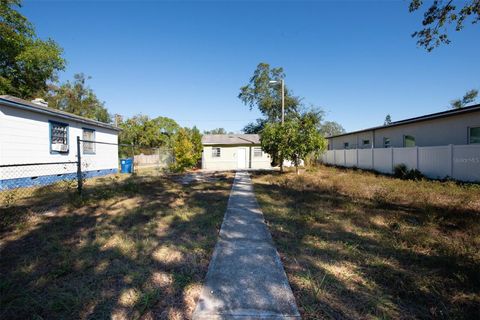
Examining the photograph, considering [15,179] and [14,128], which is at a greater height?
[14,128]

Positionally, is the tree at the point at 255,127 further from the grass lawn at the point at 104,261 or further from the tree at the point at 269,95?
the grass lawn at the point at 104,261

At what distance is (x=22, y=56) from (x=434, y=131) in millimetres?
27042

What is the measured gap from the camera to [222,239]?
405 centimetres

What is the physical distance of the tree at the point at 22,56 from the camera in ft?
50.9

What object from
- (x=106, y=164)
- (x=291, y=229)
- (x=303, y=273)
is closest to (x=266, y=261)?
(x=303, y=273)

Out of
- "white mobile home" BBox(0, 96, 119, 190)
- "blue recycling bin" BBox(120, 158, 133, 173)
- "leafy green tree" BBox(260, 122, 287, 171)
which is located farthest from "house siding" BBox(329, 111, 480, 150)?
"blue recycling bin" BBox(120, 158, 133, 173)

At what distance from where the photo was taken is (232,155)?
23.1 metres

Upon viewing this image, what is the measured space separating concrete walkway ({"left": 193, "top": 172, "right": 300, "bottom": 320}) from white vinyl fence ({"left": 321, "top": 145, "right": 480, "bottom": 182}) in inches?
391

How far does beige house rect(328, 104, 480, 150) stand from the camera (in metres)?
10.3

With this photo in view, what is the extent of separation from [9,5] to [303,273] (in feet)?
79.2

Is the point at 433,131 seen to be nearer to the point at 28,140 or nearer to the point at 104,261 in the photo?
the point at 104,261

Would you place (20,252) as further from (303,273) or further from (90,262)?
(303,273)

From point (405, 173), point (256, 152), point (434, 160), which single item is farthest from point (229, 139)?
point (434, 160)

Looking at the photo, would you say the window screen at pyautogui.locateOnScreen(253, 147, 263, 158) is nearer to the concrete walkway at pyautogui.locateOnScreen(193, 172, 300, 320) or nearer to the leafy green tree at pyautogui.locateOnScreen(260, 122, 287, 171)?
the leafy green tree at pyautogui.locateOnScreen(260, 122, 287, 171)
